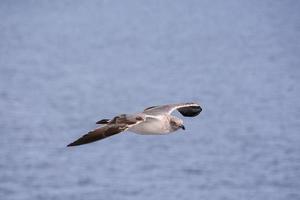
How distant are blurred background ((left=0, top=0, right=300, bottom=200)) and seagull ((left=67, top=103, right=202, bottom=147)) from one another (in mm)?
26445

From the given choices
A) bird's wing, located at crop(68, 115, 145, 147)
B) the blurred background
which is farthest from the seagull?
the blurred background

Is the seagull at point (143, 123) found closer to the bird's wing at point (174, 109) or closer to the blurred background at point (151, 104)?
the bird's wing at point (174, 109)

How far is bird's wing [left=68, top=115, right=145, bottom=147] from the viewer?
17.0 meters

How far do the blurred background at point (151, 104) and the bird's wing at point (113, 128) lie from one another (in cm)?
2932

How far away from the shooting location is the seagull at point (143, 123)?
56.4ft

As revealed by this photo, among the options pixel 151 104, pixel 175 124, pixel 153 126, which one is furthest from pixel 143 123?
pixel 151 104

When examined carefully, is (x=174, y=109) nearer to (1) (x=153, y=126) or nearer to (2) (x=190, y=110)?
(2) (x=190, y=110)

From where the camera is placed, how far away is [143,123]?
18625 mm

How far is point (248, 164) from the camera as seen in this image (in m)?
52.0

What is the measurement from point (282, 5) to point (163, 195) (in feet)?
338

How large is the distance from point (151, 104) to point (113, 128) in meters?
40.2

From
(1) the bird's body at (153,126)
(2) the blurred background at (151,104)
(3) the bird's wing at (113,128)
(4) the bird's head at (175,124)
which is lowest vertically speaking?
(3) the bird's wing at (113,128)

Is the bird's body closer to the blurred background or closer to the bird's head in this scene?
A: the bird's head

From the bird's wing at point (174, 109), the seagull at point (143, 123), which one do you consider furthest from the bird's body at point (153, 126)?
the bird's wing at point (174, 109)
